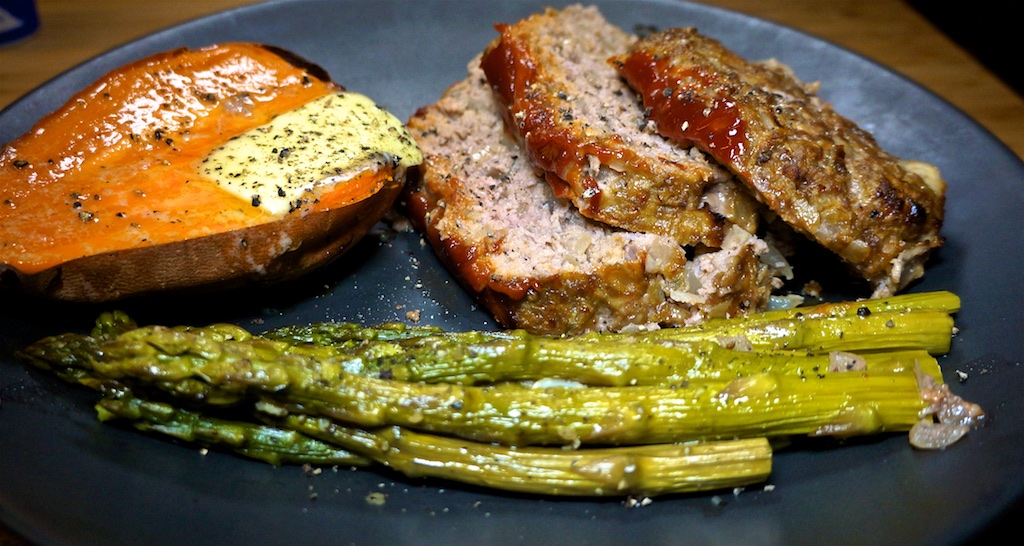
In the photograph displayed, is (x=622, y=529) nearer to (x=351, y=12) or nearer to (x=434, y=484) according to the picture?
(x=434, y=484)

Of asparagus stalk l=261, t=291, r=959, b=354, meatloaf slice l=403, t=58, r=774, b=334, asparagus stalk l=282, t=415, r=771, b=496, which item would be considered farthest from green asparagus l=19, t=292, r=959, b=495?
meatloaf slice l=403, t=58, r=774, b=334

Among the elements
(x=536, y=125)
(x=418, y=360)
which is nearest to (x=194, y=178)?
(x=418, y=360)

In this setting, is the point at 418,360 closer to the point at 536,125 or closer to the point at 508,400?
the point at 508,400

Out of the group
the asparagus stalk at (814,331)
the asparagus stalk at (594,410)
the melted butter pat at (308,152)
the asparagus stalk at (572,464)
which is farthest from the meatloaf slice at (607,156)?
the asparagus stalk at (572,464)

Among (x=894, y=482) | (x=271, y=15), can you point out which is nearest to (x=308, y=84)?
(x=271, y=15)

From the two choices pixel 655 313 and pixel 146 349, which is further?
pixel 655 313
